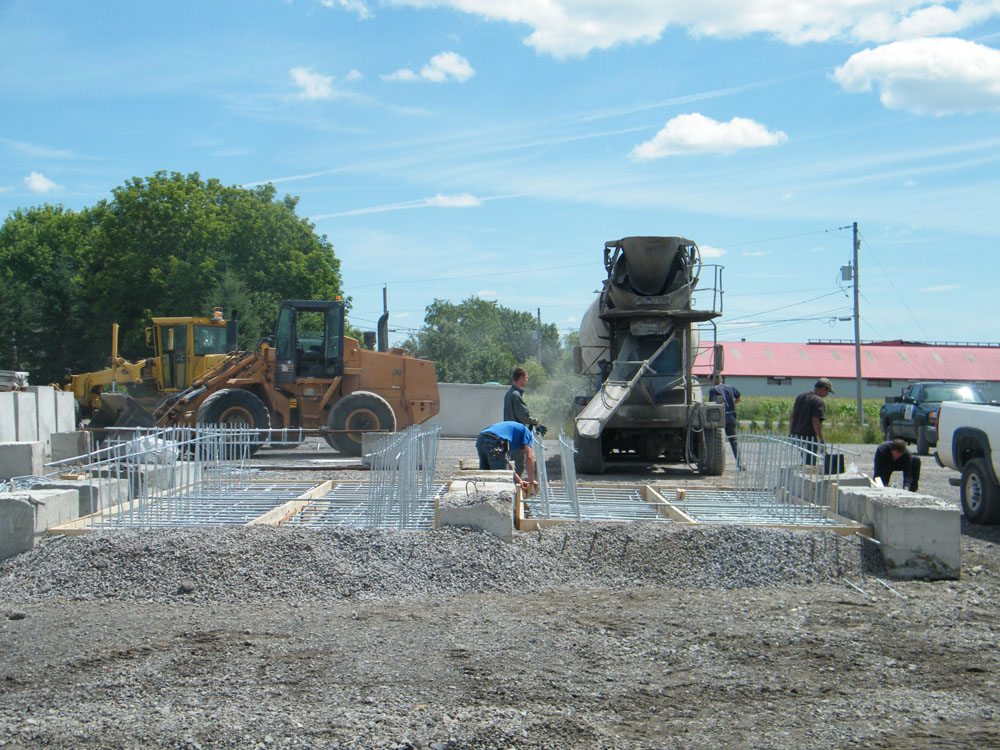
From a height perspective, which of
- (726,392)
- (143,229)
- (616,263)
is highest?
(143,229)

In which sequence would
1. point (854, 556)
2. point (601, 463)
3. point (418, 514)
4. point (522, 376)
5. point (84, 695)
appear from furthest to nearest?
point (601, 463)
point (522, 376)
point (418, 514)
point (854, 556)
point (84, 695)

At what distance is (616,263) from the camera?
49.8 ft

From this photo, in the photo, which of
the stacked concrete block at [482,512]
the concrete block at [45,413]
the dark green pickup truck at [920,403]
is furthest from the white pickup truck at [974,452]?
the concrete block at [45,413]

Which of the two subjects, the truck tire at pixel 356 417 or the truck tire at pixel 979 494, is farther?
the truck tire at pixel 356 417

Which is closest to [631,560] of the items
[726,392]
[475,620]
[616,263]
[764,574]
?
[764,574]

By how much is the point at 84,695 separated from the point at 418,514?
4.15 m

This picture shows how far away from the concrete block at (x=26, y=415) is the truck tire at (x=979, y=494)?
12.6 metres

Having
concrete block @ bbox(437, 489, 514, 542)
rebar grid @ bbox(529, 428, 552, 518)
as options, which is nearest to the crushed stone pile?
concrete block @ bbox(437, 489, 514, 542)

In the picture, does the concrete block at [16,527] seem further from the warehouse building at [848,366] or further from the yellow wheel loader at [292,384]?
the warehouse building at [848,366]

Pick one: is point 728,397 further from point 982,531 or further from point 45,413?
point 45,413

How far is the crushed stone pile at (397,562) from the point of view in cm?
671

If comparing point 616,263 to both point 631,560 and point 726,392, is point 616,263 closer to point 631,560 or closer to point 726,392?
point 726,392

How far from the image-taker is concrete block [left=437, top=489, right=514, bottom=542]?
24.8 ft

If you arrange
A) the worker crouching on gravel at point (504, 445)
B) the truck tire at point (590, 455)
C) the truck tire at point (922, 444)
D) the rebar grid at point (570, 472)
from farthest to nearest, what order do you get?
1. the truck tire at point (922, 444)
2. the truck tire at point (590, 455)
3. the worker crouching on gravel at point (504, 445)
4. the rebar grid at point (570, 472)
